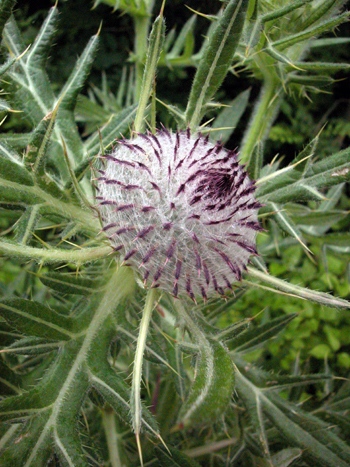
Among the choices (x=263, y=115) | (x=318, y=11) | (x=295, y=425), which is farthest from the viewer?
(x=263, y=115)

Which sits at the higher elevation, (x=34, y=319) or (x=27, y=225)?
(x=27, y=225)

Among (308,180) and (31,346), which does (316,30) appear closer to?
(308,180)

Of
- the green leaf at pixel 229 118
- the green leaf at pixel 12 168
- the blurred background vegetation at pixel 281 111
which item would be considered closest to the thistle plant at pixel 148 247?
the green leaf at pixel 12 168

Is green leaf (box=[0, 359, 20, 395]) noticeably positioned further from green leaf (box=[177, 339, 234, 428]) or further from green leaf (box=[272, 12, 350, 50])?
green leaf (box=[272, 12, 350, 50])

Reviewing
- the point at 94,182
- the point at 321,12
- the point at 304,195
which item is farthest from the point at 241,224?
the point at 321,12

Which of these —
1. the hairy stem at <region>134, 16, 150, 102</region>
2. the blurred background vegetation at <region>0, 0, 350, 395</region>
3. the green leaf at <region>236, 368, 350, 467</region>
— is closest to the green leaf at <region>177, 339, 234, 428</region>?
the green leaf at <region>236, 368, 350, 467</region>

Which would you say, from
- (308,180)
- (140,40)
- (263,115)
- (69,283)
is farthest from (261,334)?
(140,40)
